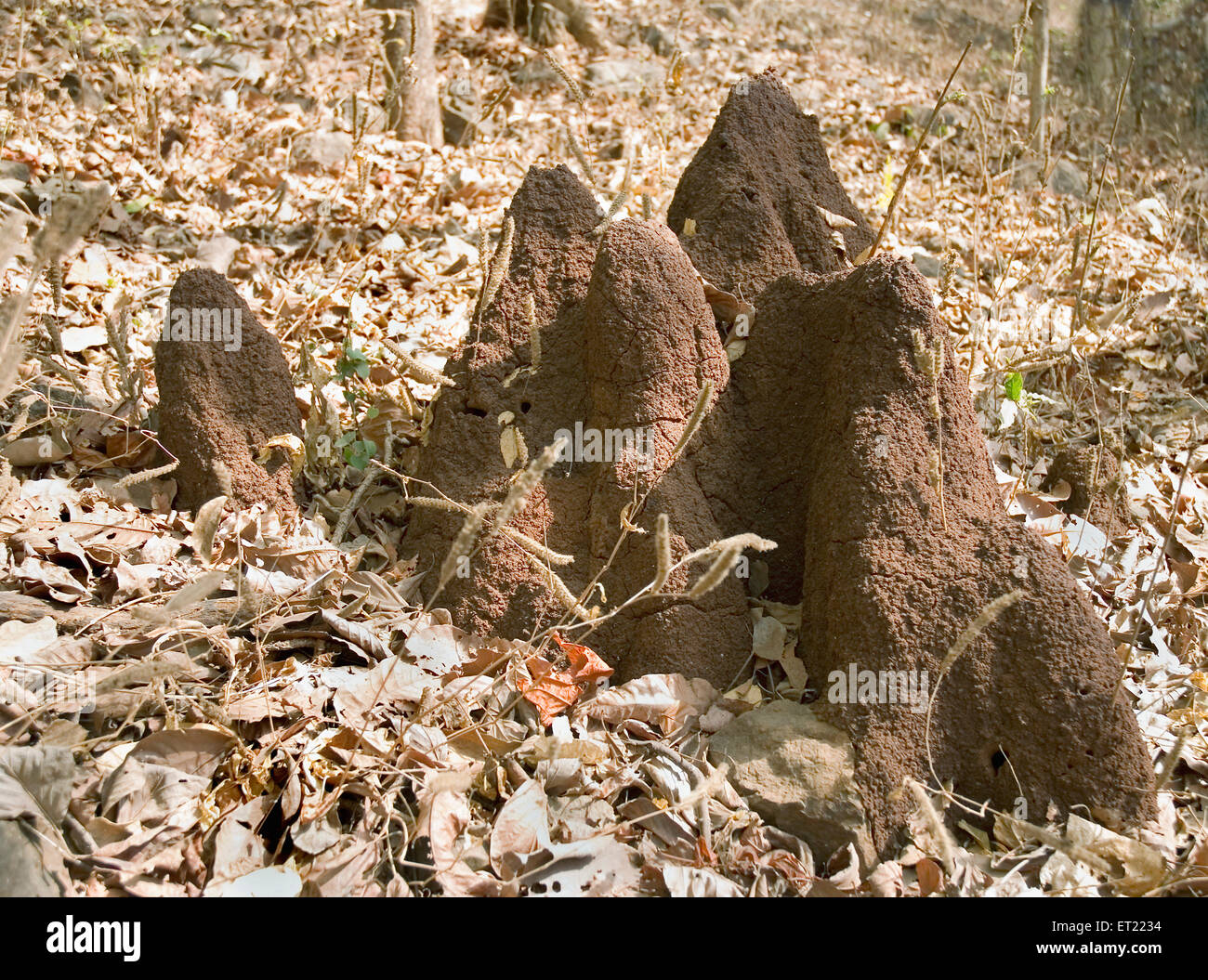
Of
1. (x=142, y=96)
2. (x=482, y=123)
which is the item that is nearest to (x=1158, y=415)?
(x=482, y=123)

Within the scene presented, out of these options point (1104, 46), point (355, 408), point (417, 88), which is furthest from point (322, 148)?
point (1104, 46)

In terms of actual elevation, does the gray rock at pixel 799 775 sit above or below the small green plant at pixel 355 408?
below

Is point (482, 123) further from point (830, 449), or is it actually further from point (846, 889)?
point (846, 889)

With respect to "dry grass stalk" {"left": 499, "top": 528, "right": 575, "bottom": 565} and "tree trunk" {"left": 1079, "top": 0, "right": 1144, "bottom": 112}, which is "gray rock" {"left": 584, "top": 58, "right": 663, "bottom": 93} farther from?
"dry grass stalk" {"left": 499, "top": 528, "right": 575, "bottom": 565}

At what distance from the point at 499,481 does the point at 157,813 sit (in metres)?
1.16

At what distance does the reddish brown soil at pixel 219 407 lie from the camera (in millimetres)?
2932

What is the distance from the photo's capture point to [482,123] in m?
6.16

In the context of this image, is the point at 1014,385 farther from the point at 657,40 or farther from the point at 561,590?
the point at 657,40
